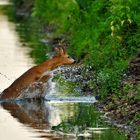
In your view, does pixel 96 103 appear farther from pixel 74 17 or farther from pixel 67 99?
pixel 74 17

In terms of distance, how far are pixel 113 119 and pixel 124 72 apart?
2.96 meters

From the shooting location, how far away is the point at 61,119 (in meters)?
14.3

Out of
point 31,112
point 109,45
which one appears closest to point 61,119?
point 31,112

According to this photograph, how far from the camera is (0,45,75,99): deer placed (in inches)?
667

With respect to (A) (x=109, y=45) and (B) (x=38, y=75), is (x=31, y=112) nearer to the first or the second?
(B) (x=38, y=75)

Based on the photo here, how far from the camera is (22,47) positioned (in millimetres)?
30281

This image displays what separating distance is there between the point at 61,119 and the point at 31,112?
1.15m

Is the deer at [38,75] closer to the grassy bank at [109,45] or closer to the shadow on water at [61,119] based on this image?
the shadow on water at [61,119]

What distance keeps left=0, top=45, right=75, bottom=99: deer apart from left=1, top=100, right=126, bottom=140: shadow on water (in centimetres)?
34

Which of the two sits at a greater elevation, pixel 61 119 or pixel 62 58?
pixel 62 58

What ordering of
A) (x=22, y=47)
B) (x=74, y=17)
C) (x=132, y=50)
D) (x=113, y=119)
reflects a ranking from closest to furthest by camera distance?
(x=113, y=119), (x=132, y=50), (x=74, y=17), (x=22, y=47)

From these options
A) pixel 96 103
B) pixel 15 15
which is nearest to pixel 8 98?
pixel 96 103

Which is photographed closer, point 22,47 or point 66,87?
point 66,87

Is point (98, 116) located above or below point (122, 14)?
below
